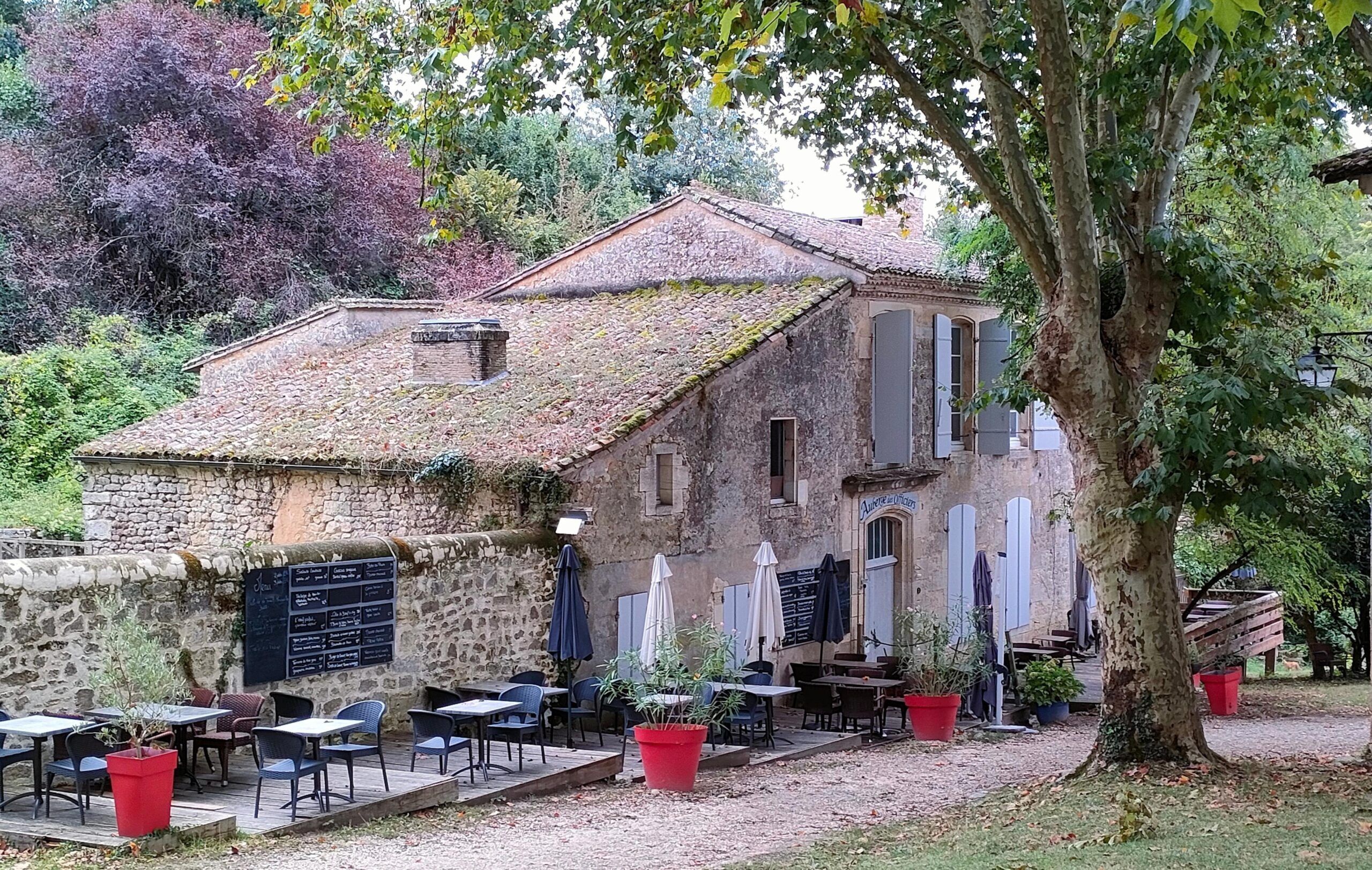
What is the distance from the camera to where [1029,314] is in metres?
15.9

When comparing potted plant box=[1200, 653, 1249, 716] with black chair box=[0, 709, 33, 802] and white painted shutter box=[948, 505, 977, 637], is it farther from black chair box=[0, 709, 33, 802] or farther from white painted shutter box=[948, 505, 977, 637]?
black chair box=[0, 709, 33, 802]

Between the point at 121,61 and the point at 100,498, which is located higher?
the point at 121,61

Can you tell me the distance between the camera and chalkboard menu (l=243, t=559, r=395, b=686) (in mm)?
11344

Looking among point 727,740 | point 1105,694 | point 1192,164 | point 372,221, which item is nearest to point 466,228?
point 372,221

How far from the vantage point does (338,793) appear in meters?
9.79

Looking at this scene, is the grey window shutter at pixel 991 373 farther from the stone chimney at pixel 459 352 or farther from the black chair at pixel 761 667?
the stone chimney at pixel 459 352

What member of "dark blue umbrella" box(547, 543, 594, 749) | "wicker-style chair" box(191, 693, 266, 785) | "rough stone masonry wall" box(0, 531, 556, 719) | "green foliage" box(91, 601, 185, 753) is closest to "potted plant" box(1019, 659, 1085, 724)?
"dark blue umbrella" box(547, 543, 594, 749)

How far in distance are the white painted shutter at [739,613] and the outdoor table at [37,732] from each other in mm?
8523

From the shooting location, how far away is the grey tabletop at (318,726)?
920 cm

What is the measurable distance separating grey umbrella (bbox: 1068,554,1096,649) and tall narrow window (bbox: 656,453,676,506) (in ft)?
31.8

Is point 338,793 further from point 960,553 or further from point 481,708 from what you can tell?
point 960,553

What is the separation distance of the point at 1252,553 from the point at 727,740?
349 inches

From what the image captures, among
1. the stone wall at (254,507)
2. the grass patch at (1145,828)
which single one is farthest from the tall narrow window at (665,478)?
the grass patch at (1145,828)

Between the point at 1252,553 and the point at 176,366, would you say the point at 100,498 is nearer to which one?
the point at 176,366
